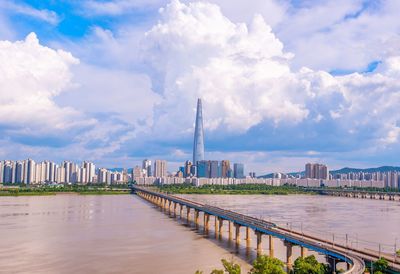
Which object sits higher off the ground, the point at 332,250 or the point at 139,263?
the point at 332,250

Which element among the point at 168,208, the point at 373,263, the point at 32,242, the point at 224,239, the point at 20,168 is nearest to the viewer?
the point at 373,263

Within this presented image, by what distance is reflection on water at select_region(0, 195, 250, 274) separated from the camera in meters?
30.2

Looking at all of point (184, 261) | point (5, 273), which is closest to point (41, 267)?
point (5, 273)

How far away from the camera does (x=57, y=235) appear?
44.1 metres

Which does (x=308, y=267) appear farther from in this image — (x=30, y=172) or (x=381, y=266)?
(x=30, y=172)

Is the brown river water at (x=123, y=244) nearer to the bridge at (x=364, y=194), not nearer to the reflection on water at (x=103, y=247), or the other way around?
the reflection on water at (x=103, y=247)

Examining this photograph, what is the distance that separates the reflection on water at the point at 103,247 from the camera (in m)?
30.2

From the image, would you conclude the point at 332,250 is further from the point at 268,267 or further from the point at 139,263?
the point at 139,263

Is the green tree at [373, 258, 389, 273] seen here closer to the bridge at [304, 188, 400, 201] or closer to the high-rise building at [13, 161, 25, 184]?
the bridge at [304, 188, 400, 201]

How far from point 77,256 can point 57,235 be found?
11349 millimetres

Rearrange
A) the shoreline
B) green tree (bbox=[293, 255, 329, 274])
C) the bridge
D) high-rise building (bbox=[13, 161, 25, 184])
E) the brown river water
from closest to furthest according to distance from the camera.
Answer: green tree (bbox=[293, 255, 329, 274]) → the brown river water → the shoreline → the bridge → high-rise building (bbox=[13, 161, 25, 184])

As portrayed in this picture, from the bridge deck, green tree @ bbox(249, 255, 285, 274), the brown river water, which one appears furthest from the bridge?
green tree @ bbox(249, 255, 285, 274)

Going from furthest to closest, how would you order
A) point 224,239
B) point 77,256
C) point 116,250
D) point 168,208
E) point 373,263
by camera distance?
point 168,208 → point 224,239 → point 116,250 → point 77,256 → point 373,263

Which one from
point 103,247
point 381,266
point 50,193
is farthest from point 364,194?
point 381,266
